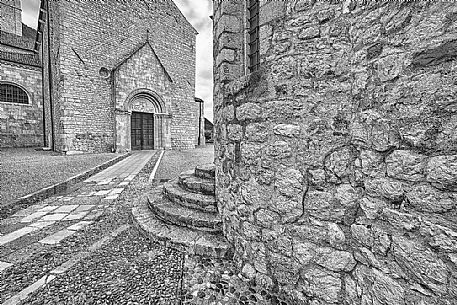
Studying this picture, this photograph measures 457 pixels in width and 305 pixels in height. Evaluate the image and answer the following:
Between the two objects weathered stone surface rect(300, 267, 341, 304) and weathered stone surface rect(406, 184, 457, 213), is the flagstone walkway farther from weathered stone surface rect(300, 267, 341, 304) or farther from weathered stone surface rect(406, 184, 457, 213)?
weathered stone surface rect(406, 184, 457, 213)

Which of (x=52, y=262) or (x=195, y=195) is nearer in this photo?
(x=52, y=262)

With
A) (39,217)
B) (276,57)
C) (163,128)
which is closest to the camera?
(276,57)

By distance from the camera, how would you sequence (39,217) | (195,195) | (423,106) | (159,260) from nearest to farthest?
1. (423,106)
2. (159,260)
3. (195,195)
4. (39,217)

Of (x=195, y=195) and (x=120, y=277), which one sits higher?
(x=195, y=195)

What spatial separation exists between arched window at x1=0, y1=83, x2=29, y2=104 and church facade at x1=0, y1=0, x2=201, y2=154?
0.27m

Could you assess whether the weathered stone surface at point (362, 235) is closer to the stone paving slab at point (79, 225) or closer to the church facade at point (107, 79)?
the stone paving slab at point (79, 225)

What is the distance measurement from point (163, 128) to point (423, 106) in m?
16.9

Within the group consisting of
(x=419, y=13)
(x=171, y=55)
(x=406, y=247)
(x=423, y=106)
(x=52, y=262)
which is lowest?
(x=52, y=262)

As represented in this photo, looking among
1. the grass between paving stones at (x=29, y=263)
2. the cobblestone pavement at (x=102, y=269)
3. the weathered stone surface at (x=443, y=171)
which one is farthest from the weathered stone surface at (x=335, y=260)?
the grass between paving stones at (x=29, y=263)

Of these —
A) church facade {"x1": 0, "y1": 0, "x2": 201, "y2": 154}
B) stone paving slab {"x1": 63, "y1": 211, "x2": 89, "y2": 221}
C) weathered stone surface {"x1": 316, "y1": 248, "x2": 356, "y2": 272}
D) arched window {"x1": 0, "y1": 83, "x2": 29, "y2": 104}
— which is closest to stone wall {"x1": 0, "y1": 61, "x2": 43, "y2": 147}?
church facade {"x1": 0, "y1": 0, "x2": 201, "y2": 154}

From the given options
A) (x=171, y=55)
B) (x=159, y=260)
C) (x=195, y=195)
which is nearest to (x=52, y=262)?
(x=159, y=260)

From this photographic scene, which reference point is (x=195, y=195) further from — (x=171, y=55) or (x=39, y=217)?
(x=171, y=55)

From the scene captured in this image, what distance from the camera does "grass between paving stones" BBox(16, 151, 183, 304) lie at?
2008mm

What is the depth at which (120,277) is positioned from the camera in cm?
229
